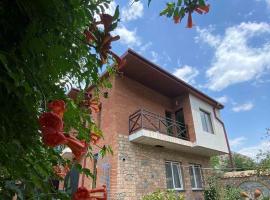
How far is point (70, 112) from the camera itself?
1.18 m

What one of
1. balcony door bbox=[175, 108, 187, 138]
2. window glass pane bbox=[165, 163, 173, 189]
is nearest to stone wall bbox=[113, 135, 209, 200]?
window glass pane bbox=[165, 163, 173, 189]

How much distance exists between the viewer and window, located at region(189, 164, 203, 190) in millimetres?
11938

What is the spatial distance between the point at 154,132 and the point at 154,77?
9.33 ft

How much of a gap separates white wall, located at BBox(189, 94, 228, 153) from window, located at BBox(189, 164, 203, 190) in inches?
53.0

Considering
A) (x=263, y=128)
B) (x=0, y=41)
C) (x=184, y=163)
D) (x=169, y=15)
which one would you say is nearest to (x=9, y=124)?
(x=0, y=41)

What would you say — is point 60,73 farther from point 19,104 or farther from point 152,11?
point 152,11

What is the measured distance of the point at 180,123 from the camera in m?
12.0

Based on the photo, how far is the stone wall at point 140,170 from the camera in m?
8.87

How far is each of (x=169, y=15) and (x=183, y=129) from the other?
420 inches

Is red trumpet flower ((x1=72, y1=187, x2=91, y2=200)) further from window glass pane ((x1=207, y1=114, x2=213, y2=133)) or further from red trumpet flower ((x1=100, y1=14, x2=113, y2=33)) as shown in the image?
window glass pane ((x1=207, y1=114, x2=213, y2=133))

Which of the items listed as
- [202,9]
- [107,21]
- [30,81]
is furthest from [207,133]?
[30,81]

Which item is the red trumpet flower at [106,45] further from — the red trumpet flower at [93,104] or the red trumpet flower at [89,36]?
the red trumpet flower at [93,104]

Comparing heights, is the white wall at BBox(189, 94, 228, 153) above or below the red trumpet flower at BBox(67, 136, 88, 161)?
above

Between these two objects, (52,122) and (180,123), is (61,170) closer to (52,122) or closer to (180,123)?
(52,122)
